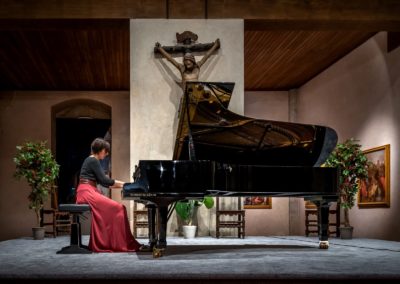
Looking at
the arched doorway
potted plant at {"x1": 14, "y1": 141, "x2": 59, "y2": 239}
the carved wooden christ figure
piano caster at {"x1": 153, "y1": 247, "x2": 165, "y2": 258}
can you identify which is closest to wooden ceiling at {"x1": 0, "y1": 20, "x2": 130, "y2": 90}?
the carved wooden christ figure

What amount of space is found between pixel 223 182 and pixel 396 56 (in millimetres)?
4960

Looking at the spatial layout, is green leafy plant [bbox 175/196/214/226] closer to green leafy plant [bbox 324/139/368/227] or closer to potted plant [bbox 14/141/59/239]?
green leafy plant [bbox 324/139/368/227]

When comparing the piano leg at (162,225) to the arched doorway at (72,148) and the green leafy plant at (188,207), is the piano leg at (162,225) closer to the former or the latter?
the green leafy plant at (188,207)

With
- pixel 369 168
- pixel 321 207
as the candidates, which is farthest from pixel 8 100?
pixel 321 207

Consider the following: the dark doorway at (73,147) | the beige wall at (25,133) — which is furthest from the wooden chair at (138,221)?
the dark doorway at (73,147)

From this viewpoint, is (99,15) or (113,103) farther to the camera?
(113,103)

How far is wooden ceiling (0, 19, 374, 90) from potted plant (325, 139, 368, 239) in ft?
6.36

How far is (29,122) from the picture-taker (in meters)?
13.2

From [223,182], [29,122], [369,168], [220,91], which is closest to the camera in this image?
[223,182]

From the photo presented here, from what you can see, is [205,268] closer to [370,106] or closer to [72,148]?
[370,106]

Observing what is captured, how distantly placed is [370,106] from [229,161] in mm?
4821

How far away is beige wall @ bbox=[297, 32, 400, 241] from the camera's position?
886cm

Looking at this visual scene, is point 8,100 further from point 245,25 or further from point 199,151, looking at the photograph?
point 199,151

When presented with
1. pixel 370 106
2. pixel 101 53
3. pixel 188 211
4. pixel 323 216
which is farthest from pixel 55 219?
pixel 323 216
